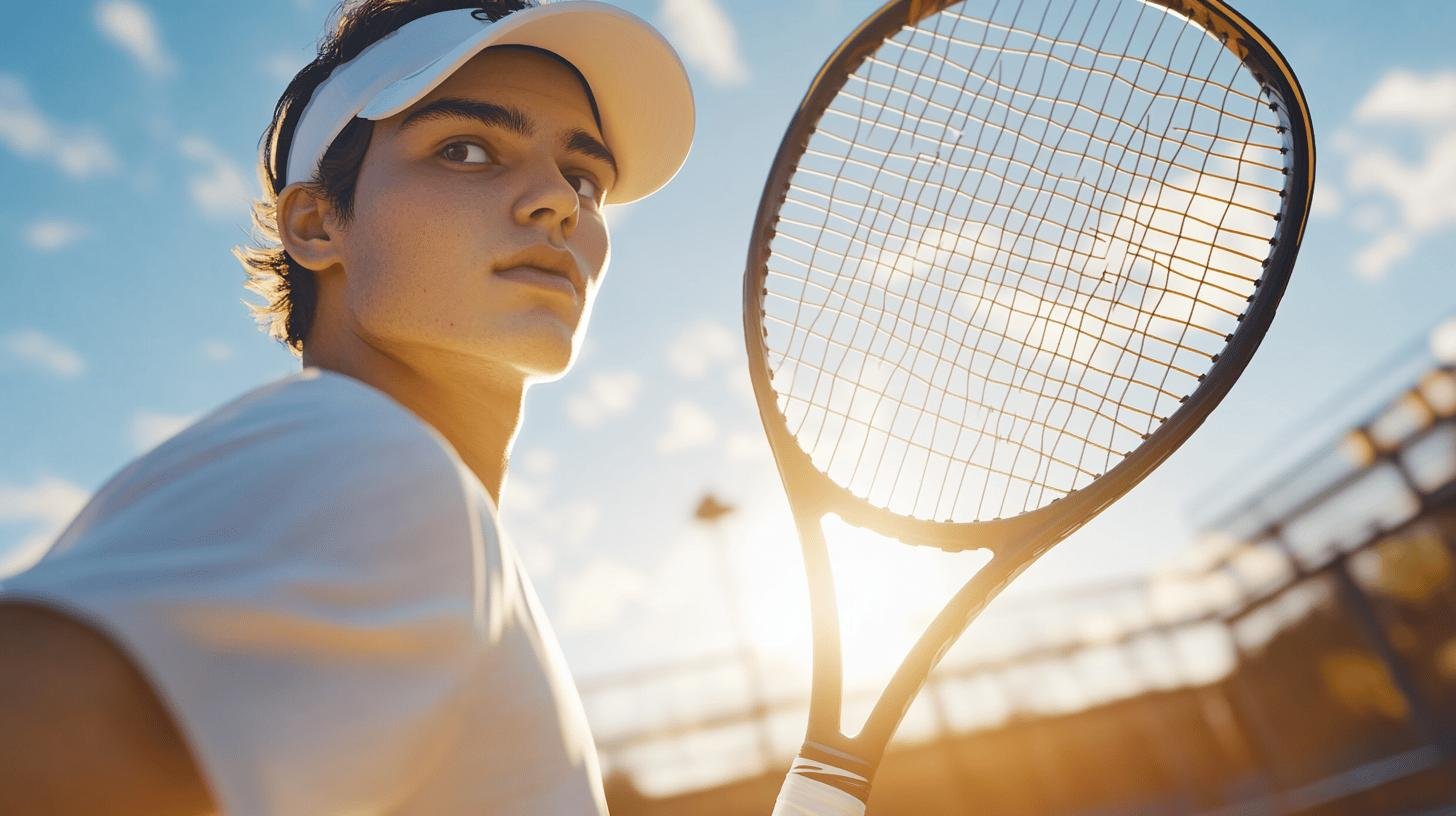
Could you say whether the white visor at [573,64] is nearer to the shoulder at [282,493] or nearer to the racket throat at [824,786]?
the shoulder at [282,493]

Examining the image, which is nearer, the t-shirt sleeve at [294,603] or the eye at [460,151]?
the t-shirt sleeve at [294,603]

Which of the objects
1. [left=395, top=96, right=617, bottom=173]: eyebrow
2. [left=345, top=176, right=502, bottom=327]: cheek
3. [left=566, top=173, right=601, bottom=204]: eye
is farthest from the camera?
[left=566, top=173, right=601, bottom=204]: eye

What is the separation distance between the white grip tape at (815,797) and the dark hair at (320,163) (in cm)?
112

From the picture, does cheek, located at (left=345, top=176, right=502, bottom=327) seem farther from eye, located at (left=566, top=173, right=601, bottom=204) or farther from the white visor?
eye, located at (left=566, top=173, right=601, bottom=204)

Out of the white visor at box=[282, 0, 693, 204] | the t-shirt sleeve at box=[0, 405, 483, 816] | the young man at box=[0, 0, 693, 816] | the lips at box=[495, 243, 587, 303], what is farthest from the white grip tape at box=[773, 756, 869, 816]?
the white visor at box=[282, 0, 693, 204]

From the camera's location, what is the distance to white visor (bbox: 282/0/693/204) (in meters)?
1.56

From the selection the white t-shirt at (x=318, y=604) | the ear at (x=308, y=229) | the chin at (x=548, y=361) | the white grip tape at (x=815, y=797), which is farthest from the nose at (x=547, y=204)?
the white grip tape at (x=815, y=797)

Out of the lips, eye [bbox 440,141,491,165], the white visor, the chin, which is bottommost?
the chin

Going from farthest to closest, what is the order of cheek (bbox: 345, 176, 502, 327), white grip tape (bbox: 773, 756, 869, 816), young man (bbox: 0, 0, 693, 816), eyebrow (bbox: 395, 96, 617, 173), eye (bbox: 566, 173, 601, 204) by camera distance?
eye (bbox: 566, 173, 601, 204), white grip tape (bbox: 773, 756, 869, 816), eyebrow (bbox: 395, 96, 617, 173), cheek (bbox: 345, 176, 502, 327), young man (bbox: 0, 0, 693, 816)

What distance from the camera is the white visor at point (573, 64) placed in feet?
5.12

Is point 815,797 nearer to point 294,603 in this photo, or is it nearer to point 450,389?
point 450,389

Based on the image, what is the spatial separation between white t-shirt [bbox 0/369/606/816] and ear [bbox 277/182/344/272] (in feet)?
2.44

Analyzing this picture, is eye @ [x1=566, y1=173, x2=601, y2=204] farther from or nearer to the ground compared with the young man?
farther from the ground

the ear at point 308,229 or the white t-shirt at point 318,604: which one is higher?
the ear at point 308,229
